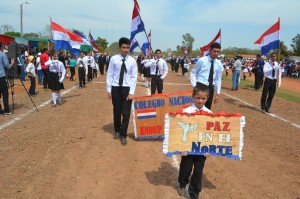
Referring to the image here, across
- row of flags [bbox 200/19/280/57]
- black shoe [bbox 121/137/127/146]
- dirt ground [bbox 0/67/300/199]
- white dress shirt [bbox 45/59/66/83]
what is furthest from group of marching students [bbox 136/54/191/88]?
black shoe [bbox 121/137/127/146]

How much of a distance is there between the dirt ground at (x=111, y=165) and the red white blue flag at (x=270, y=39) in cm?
486

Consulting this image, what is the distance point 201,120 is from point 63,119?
223 inches

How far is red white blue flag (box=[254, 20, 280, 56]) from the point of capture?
41.2ft

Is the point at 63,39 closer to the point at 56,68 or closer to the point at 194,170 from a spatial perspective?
the point at 56,68

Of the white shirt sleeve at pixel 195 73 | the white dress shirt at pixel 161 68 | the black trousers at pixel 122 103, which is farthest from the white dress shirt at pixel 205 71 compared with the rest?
the white dress shirt at pixel 161 68

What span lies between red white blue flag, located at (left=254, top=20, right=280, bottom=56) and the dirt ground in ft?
16.0

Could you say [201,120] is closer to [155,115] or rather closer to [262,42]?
[155,115]

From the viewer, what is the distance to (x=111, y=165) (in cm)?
548

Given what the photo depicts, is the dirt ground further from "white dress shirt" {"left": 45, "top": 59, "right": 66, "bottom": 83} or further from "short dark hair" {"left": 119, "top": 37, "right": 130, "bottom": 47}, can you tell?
"white dress shirt" {"left": 45, "top": 59, "right": 66, "bottom": 83}

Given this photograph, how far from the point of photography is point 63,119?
8883 mm

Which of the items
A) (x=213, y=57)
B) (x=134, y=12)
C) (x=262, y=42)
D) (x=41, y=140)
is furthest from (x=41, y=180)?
(x=262, y=42)

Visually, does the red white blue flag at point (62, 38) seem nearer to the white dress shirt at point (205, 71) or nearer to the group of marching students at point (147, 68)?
the group of marching students at point (147, 68)

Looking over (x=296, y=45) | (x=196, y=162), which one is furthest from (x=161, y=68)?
(x=296, y=45)

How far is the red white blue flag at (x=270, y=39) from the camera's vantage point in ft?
41.2
